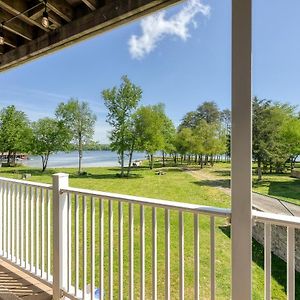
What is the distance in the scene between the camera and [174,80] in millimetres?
3533

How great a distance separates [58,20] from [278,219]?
7.42 ft

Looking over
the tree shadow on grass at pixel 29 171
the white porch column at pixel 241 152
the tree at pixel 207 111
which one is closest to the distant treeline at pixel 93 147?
the tree shadow on grass at pixel 29 171

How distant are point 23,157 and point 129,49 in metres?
2.29

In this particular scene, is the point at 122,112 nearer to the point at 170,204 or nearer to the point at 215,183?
the point at 215,183

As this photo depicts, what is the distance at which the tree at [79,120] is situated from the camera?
3.59m

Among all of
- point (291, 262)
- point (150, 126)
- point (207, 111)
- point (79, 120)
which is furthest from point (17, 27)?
point (291, 262)

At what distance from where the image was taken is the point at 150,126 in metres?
3.38

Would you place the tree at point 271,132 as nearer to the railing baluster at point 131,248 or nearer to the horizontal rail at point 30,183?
the railing baluster at point 131,248

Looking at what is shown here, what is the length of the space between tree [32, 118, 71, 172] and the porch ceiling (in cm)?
108

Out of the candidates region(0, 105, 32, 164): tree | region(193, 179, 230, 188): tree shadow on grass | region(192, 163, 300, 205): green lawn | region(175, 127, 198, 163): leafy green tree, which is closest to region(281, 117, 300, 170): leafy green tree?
region(192, 163, 300, 205): green lawn

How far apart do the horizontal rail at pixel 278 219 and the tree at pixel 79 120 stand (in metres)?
2.67

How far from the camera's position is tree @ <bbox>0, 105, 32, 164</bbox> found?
140 inches

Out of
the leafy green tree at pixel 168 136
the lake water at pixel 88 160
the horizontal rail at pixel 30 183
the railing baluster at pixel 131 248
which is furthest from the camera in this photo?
the lake water at pixel 88 160

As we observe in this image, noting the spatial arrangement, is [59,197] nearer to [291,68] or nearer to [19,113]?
[291,68]
